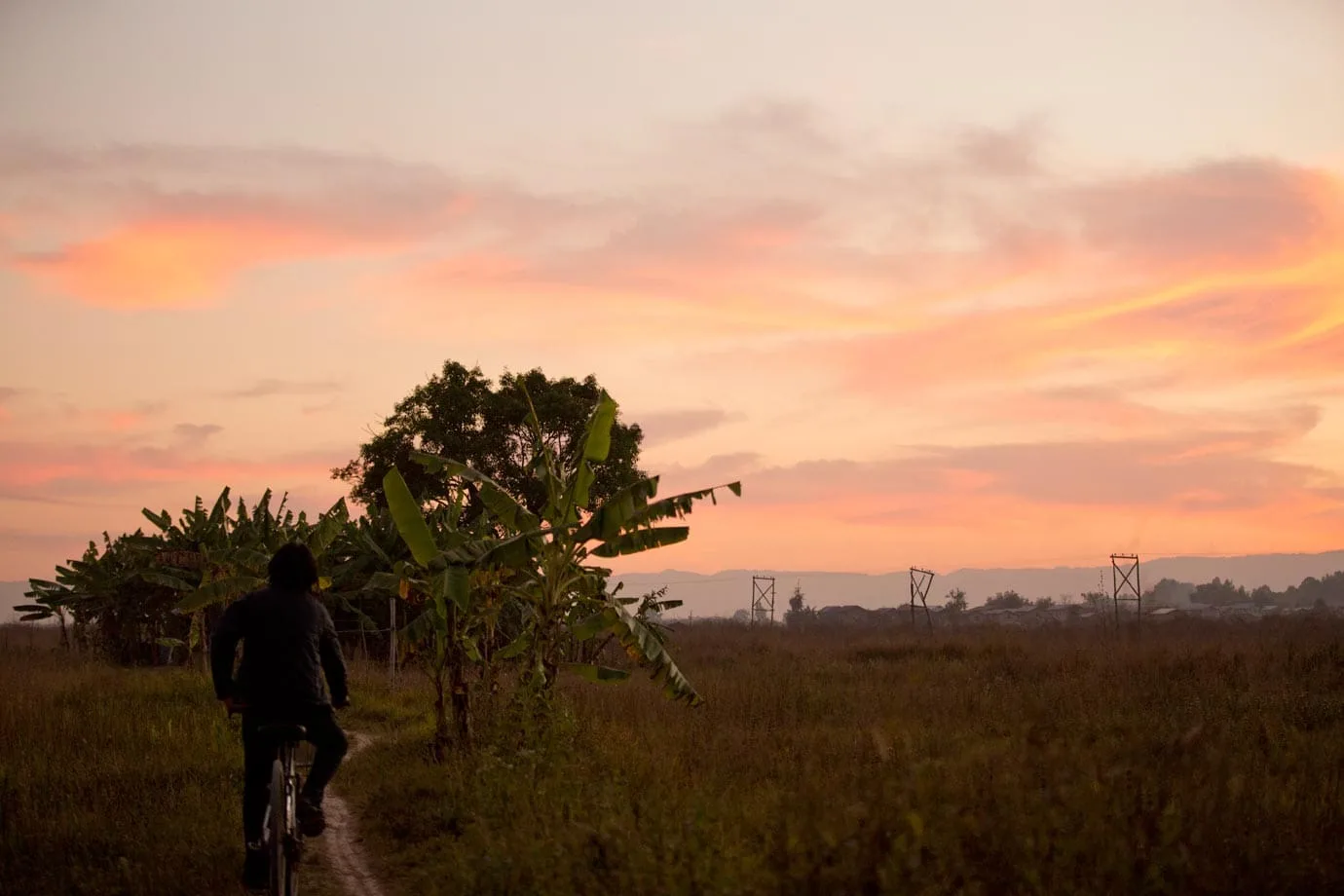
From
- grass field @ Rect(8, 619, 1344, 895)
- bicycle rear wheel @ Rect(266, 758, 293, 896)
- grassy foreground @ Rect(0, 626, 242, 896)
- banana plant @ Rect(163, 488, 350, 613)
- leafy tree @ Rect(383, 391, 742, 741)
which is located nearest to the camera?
bicycle rear wheel @ Rect(266, 758, 293, 896)

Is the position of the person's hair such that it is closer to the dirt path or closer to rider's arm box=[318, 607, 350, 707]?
rider's arm box=[318, 607, 350, 707]

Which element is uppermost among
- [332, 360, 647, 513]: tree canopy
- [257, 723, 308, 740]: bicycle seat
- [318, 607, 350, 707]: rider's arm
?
[332, 360, 647, 513]: tree canopy

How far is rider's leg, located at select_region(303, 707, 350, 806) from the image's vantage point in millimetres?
7609

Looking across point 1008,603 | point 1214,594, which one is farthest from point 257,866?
point 1214,594

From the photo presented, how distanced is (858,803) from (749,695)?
12950mm

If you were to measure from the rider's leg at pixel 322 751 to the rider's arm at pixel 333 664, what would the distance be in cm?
25

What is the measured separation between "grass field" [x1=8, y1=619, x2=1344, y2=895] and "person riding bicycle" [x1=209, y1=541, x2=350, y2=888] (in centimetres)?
130

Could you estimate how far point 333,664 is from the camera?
7941 mm

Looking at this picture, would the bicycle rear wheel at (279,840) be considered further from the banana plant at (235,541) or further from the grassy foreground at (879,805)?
the banana plant at (235,541)

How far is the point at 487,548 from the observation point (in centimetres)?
1311

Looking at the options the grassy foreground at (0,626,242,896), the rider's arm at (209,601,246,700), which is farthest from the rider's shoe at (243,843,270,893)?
the grassy foreground at (0,626,242,896)

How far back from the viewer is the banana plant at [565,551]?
12719 mm

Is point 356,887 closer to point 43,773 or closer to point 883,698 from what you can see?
point 43,773

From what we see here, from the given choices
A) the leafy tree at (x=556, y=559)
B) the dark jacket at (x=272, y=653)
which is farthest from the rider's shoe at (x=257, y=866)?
the leafy tree at (x=556, y=559)
